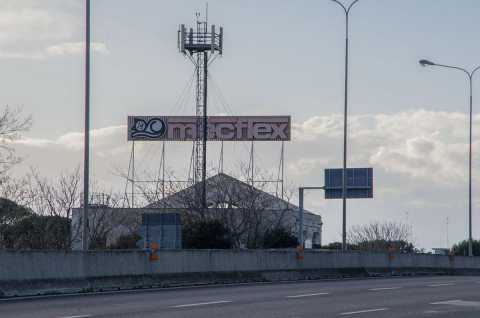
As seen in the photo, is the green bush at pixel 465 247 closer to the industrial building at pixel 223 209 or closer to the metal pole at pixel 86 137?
the industrial building at pixel 223 209

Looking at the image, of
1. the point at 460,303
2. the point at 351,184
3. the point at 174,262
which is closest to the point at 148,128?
the point at 351,184

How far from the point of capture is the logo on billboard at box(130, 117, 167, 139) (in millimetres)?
71375

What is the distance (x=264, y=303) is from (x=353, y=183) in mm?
29596

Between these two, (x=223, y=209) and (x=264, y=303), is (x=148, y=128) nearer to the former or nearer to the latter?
(x=223, y=209)

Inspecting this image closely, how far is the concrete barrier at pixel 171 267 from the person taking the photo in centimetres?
2267

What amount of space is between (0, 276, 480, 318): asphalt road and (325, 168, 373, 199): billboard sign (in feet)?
74.8

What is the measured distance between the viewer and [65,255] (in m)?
24.0

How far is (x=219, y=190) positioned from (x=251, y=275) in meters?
36.7

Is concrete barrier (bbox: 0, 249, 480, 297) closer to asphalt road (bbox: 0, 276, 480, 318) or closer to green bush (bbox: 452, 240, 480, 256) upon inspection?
asphalt road (bbox: 0, 276, 480, 318)

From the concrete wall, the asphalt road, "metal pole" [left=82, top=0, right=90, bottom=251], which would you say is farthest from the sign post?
"metal pole" [left=82, top=0, right=90, bottom=251]

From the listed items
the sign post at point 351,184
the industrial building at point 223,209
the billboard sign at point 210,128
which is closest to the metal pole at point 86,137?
the sign post at point 351,184

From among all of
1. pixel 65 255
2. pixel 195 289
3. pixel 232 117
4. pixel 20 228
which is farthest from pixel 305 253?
pixel 232 117

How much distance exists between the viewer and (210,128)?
71.3 metres

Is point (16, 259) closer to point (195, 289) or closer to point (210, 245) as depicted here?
point (195, 289)
